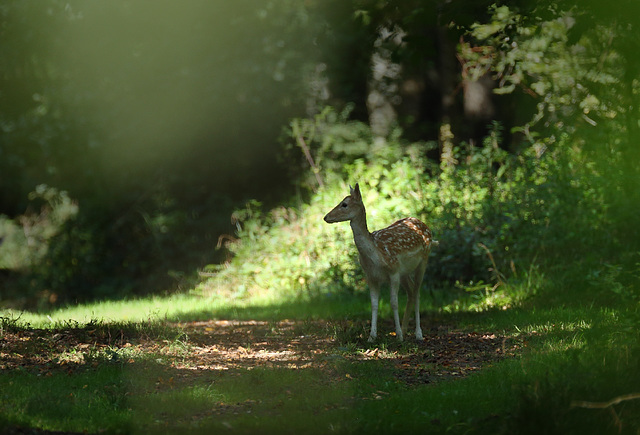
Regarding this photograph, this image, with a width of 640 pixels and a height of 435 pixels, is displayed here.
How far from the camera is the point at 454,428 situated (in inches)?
217

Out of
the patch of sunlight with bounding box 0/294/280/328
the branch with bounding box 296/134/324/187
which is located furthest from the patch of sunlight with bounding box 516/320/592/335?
the branch with bounding box 296/134/324/187

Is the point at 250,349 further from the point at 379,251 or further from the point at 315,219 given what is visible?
the point at 315,219

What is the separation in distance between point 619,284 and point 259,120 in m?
11.4

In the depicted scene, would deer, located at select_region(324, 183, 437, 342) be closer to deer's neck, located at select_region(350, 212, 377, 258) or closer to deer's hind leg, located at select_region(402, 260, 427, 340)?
deer's neck, located at select_region(350, 212, 377, 258)

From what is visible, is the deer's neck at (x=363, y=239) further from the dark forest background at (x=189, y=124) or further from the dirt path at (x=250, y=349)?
the dark forest background at (x=189, y=124)

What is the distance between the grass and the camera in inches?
215

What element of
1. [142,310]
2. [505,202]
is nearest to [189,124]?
[142,310]

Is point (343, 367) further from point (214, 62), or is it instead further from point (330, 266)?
point (214, 62)

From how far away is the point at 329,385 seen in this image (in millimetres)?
6742

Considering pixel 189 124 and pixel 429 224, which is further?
pixel 189 124

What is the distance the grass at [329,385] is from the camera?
5.46 m

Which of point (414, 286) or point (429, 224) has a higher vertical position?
point (429, 224)

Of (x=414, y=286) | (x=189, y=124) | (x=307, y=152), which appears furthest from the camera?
(x=189, y=124)

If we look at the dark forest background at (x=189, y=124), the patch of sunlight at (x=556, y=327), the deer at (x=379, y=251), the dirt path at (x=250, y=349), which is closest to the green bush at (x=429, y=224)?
the dark forest background at (x=189, y=124)
